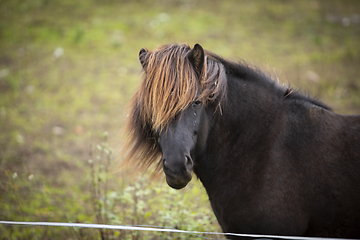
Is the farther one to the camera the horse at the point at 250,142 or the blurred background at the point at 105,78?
the blurred background at the point at 105,78

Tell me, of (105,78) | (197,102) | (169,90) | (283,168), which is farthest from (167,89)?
(105,78)

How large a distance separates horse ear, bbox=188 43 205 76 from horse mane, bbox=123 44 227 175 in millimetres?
28

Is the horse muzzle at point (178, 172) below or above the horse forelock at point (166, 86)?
below

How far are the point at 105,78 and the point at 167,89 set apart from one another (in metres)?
7.13

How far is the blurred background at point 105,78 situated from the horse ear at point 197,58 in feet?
5.26

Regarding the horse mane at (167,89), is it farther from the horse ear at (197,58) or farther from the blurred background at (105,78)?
the blurred background at (105,78)

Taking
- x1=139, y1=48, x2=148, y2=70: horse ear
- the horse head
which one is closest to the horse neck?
the horse head

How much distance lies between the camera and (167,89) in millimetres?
1936

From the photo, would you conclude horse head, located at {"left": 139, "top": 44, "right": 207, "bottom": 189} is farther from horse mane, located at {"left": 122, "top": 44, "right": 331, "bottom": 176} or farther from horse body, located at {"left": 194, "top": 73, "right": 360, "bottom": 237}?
horse body, located at {"left": 194, "top": 73, "right": 360, "bottom": 237}

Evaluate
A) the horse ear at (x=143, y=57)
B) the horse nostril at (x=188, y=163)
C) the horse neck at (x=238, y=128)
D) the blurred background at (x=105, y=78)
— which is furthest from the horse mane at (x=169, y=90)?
the blurred background at (x=105, y=78)

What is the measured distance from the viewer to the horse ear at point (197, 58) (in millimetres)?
1985

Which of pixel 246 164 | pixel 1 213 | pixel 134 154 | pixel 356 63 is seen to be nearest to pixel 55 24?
pixel 1 213

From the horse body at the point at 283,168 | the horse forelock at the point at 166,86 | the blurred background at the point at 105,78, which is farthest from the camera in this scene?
the blurred background at the point at 105,78

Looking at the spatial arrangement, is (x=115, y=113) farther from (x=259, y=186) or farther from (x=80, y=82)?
(x=259, y=186)
